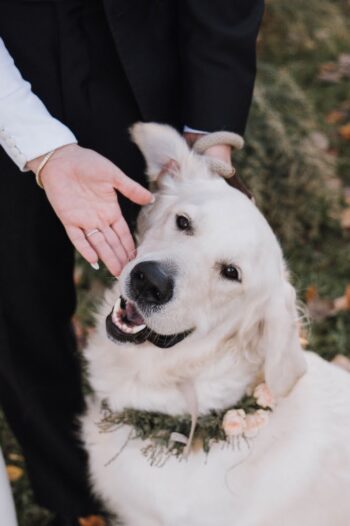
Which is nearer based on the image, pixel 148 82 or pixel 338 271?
pixel 148 82

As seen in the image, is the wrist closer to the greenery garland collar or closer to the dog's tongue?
the dog's tongue

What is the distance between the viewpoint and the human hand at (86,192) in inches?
71.5

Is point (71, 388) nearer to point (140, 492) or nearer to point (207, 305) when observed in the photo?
point (140, 492)

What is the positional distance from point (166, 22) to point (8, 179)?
706 millimetres

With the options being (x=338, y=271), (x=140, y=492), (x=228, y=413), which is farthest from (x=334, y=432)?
(x=338, y=271)

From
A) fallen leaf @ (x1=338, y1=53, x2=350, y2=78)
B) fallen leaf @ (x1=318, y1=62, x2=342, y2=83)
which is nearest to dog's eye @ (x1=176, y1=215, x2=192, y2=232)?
fallen leaf @ (x1=318, y1=62, x2=342, y2=83)

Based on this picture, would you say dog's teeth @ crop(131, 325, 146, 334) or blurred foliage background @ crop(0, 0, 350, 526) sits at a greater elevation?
dog's teeth @ crop(131, 325, 146, 334)

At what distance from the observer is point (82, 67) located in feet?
6.44

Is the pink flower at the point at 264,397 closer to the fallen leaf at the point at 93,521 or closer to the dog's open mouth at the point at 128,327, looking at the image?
the dog's open mouth at the point at 128,327

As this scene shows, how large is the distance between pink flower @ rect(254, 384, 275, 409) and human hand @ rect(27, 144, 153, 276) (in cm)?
73

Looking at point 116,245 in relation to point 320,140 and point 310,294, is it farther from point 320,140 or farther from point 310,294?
point 320,140

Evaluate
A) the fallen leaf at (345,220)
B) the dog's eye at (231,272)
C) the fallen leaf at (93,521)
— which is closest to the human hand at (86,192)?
the dog's eye at (231,272)

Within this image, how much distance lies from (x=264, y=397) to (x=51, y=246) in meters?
0.88

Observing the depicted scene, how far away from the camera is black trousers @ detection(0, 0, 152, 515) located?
Answer: 1928mm
